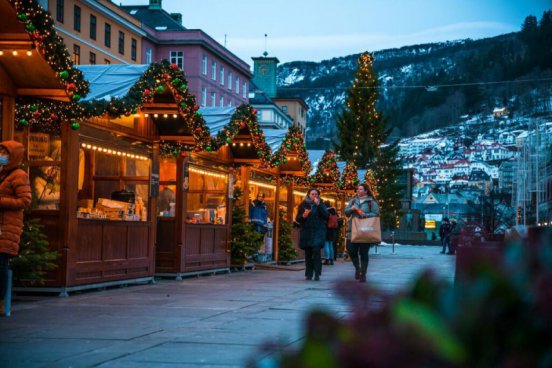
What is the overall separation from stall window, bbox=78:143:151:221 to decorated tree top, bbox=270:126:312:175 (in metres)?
6.84

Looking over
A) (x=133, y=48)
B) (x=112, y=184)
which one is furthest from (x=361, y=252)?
(x=133, y=48)

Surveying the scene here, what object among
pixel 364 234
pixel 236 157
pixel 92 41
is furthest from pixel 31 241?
pixel 92 41

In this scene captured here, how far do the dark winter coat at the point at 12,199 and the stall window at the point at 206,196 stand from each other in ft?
28.9

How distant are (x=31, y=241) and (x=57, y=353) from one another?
532 centimetres

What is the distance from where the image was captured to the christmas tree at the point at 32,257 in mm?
12039

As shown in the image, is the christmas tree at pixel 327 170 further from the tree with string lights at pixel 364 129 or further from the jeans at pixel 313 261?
the tree with string lights at pixel 364 129

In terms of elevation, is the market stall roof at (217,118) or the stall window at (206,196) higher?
the market stall roof at (217,118)

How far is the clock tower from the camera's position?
128m

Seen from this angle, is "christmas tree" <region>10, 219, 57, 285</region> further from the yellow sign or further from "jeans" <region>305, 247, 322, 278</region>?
the yellow sign

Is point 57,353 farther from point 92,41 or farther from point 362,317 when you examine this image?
point 92,41

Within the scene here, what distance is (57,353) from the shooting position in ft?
24.7

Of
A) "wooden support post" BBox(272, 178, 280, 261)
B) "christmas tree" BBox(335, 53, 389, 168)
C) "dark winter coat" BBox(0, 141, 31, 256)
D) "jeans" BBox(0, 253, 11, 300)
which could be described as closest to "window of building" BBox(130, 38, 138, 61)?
"christmas tree" BBox(335, 53, 389, 168)

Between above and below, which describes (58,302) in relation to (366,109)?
below

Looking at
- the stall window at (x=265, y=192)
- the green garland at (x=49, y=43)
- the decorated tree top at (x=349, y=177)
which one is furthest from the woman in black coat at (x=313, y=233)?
the decorated tree top at (x=349, y=177)
